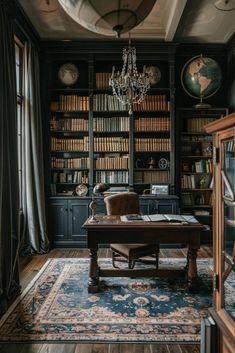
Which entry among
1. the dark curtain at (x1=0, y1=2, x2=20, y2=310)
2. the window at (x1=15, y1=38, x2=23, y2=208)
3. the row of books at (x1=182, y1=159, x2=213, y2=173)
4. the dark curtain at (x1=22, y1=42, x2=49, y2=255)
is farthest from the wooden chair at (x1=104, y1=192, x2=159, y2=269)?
the row of books at (x1=182, y1=159, x2=213, y2=173)

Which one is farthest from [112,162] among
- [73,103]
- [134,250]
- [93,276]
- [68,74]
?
[93,276]

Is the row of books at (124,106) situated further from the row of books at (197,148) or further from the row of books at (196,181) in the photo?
the row of books at (196,181)

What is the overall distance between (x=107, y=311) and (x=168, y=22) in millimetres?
3817

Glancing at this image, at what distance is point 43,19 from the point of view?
4.41 m

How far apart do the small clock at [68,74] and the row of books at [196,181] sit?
8.08 feet

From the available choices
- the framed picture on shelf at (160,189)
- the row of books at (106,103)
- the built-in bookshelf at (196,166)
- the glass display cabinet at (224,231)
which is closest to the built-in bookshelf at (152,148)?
the framed picture on shelf at (160,189)

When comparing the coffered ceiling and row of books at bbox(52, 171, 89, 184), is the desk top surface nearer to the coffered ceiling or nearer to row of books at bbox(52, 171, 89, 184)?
row of books at bbox(52, 171, 89, 184)

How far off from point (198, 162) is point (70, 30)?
295 cm

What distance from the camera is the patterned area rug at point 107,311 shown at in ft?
7.95

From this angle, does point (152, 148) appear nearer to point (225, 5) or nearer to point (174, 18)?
point (174, 18)

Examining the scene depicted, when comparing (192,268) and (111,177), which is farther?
(111,177)

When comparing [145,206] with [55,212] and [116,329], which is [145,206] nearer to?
[55,212]

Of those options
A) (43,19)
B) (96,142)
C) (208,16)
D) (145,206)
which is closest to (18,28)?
(43,19)

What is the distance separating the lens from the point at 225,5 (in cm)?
407
